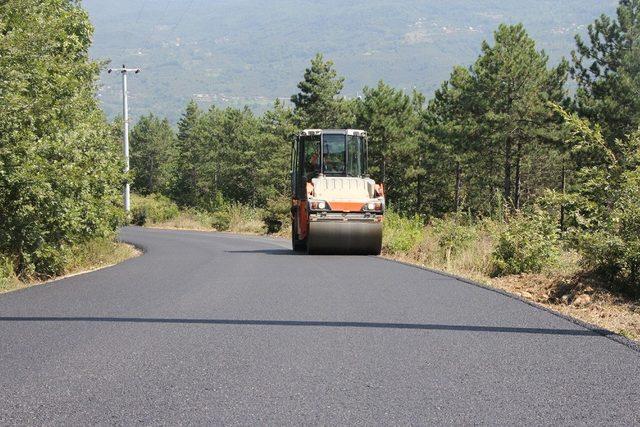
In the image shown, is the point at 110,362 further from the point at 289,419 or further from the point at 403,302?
the point at 403,302

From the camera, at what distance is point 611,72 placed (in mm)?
37688

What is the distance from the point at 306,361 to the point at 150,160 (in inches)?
4185

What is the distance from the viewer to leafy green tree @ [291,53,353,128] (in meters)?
58.4

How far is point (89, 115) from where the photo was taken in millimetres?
18359

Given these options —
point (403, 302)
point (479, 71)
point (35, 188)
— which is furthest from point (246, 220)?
point (403, 302)

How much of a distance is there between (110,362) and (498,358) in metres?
3.35

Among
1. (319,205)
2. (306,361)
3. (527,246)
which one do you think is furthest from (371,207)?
(306,361)

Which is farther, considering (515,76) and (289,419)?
(515,76)

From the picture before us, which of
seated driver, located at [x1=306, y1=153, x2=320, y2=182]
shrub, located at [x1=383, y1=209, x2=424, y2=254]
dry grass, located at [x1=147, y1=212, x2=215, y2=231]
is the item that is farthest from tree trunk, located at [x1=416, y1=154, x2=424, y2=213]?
seated driver, located at [x1=306, y1=153, x2=320, y2=182]

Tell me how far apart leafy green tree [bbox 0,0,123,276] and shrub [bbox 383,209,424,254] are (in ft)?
25.9

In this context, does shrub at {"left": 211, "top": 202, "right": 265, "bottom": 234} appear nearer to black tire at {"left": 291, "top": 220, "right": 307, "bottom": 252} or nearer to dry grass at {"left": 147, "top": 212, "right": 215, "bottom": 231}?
dry grass at {"left": 147, "top": 212, "right": 215, "bottom": 231}

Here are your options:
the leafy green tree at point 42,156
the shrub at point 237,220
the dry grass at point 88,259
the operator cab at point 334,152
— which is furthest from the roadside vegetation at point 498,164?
the leafy green tree at point 42,156

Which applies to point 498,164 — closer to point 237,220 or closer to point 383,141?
point 383,141

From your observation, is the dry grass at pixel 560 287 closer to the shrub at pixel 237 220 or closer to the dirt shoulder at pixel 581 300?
the dirt shoulder at pixel 581 300
